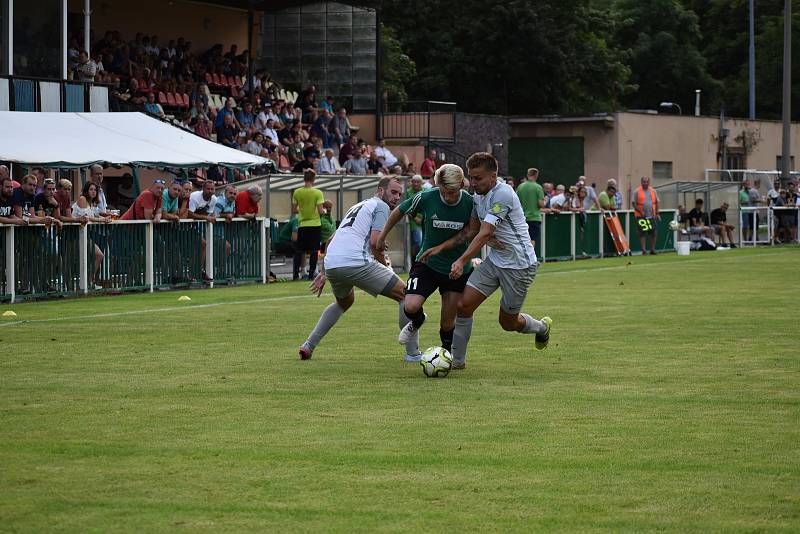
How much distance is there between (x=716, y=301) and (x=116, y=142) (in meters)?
11.5

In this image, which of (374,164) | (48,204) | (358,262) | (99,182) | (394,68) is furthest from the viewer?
(394,68)

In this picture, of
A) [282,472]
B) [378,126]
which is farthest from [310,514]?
[378,126]

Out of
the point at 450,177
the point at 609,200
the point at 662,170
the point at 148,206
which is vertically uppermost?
the point at 662,170

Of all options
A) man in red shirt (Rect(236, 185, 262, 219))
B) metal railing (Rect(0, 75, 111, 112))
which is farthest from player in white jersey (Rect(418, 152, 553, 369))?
metal railing (Rect(0, 75, 111, 112))

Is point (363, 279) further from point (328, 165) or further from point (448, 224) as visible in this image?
point (328, 165)

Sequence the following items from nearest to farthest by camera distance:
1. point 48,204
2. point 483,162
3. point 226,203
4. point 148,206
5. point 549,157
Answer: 1. point 483,162
2. point 48,204
3. point 148,206
4. point 226,203
5. point 549,157

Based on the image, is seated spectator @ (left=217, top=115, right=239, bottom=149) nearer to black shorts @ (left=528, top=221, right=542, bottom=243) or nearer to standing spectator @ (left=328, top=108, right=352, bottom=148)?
standing spectator @ (left=328, top=108, right=352, bottom=148)

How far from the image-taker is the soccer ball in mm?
11750

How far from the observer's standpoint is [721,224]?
41.3m

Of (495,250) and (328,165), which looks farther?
(328,165)

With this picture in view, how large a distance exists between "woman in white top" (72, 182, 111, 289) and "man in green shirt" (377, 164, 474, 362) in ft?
33.7

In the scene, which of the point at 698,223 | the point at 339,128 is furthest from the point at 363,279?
the point at 698,223

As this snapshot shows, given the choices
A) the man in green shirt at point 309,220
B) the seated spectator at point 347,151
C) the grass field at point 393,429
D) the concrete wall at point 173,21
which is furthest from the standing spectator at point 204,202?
the seated spectator at point 347,151

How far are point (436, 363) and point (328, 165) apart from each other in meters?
24.2
